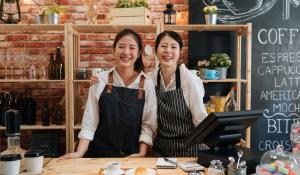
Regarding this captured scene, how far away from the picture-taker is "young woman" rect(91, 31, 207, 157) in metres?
2.38

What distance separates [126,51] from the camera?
2.41m

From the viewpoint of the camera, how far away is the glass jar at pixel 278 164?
1391 millimetres

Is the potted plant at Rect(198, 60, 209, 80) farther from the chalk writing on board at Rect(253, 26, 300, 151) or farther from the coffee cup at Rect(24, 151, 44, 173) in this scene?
the coffee cup at Rect(24, 151, 44, 173)

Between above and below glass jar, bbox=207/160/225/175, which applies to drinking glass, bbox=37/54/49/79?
above

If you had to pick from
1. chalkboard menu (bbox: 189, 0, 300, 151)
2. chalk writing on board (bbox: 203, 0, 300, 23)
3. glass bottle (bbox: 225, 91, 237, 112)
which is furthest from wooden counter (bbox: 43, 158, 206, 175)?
chalk writing on board (bbox: 203, 0, 300, 23)

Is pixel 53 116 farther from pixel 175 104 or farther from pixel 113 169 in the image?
pixel 113 169

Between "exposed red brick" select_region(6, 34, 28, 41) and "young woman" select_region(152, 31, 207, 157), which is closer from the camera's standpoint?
"young woman" select_region(152, 31, 207, 157)

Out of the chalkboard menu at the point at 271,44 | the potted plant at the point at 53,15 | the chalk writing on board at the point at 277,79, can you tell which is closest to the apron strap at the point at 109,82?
the potted plant at the point at 53,15

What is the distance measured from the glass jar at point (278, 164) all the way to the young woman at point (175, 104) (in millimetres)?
876

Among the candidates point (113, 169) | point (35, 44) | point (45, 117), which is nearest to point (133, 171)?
point (113, 169)

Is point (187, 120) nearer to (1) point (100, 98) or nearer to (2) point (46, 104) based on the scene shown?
(1) point (100, 98)

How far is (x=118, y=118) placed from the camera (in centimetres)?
246

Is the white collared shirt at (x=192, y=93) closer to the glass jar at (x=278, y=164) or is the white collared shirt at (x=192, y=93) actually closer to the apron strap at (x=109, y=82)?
the apron strap at (x=109, y=82)

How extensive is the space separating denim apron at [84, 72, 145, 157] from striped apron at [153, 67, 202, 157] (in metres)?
0.19
